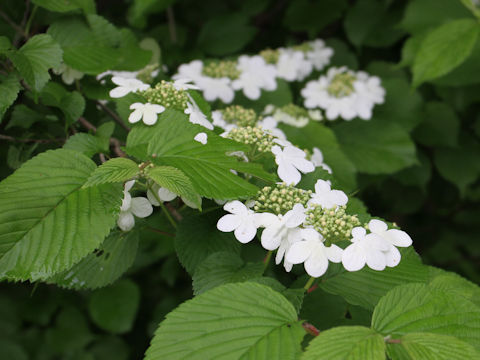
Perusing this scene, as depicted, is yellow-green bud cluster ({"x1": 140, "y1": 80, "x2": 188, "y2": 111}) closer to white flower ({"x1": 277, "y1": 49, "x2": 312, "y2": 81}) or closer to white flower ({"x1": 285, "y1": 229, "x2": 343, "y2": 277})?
white flower ({"x1": 285, "y1": 229, "x2": 343, "y2": 277})

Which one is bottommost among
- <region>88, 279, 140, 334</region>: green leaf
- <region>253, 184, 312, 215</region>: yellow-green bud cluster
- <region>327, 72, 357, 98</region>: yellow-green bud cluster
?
<region>88, 279, 140, 334</region>: green leaf

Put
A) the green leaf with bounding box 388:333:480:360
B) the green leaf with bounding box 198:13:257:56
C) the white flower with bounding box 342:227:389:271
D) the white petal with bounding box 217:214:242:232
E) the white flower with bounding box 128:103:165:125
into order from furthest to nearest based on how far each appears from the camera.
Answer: the green leaf with bounding box 198:13:257:56 < the white flower with bounding box 128:103:165:125 < the white petal with bounding box 217:214:242:232 < the white flower with bounding box 342:227:389:271 < the green leaf with bounding box 388:333:480:360

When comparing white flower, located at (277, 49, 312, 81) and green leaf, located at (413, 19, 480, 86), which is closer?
green leaf, located at (413, 19, 480, 86)

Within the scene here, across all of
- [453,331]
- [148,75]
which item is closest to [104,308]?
[148,75]

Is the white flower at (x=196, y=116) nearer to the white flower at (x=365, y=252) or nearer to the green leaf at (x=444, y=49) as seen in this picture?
the white flower at (x=365, y=252)

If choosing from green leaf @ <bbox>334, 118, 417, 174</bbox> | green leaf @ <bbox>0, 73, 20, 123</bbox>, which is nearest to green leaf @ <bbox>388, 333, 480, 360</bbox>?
green leaf @ <bbox>0, 73, 20, 123</bbox>

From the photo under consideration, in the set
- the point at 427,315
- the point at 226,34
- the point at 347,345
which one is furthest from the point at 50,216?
the point at 226,34

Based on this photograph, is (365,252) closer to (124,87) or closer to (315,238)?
(315,238)
